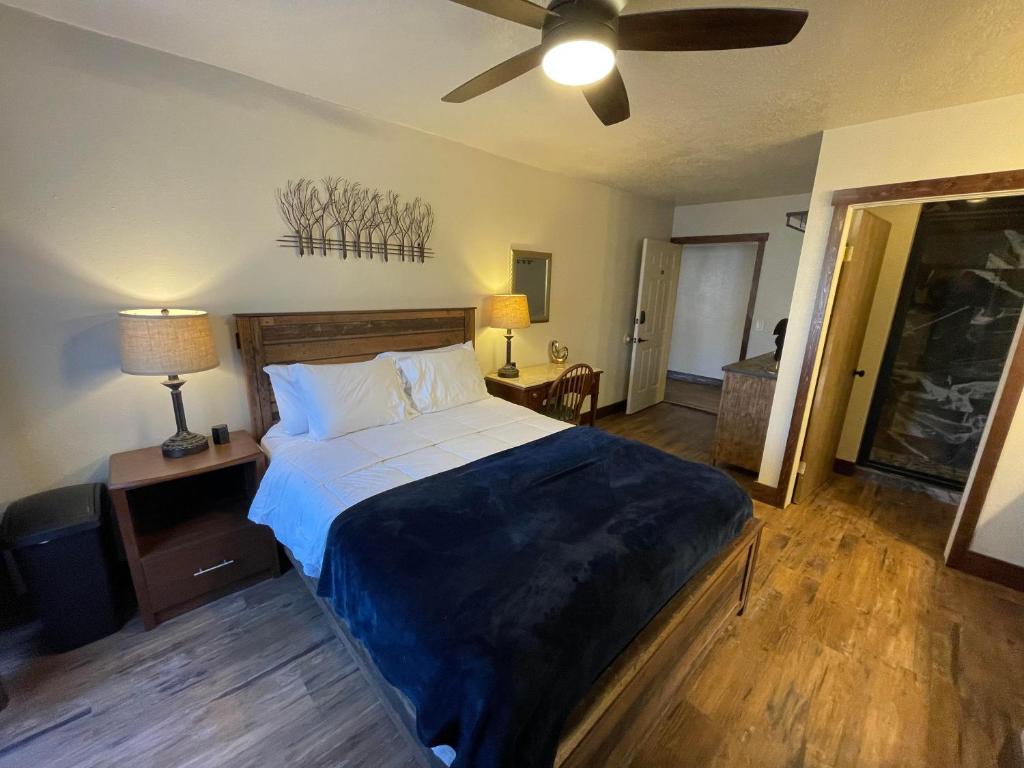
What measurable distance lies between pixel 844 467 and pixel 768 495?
1.11m

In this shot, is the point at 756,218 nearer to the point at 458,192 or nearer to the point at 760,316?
the point at 760,316

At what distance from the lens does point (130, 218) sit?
1842mm

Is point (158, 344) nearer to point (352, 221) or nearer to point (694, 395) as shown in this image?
point (352, 221)

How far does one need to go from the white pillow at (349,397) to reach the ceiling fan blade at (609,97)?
5.53ft

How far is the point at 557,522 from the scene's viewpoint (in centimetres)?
144

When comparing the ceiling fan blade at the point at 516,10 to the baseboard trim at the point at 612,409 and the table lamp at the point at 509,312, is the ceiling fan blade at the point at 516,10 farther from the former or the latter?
the baseboard trim at the point at 612,409

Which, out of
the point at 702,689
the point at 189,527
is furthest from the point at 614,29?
the point at 189,527

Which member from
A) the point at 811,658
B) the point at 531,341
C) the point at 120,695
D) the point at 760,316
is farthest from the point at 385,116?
the point at 760,316

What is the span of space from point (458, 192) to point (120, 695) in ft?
10.3

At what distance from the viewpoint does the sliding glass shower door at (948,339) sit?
9.30 ft

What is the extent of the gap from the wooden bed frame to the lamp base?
1.08 feet

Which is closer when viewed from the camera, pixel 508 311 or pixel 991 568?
pixel 991 568

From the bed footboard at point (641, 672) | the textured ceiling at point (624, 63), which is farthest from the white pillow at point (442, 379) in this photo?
the textured ceiling at point (624, 63)

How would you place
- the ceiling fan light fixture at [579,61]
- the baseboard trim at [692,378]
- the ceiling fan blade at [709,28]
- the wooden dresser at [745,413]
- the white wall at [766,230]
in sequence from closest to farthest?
the ceiling fan blade at [709,28], the ceiling fan light fixture at [579,61], the wooden dresser at [745,413], the white wall at [766,230], the baseboard trim at [692,378]
